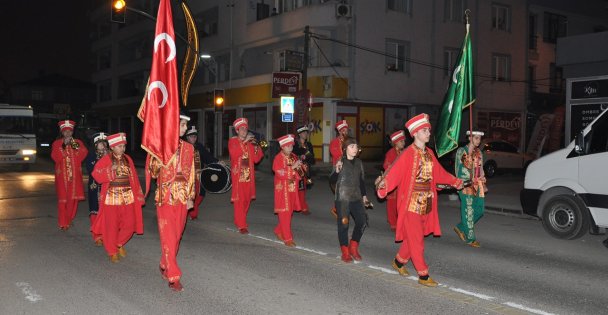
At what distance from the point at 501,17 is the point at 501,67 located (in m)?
2.92

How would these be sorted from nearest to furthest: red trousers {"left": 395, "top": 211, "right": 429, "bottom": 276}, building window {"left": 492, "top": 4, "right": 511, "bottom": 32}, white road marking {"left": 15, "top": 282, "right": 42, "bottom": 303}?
white road marking {"left": 15, "top": 282, "right": 42, "bottom": 303} → red trousers {"left": 395, "top": 211, "right": 429, "bottom": 276} → building window {"left": 492, "top": 4, "right": 511, "bottom": 32}

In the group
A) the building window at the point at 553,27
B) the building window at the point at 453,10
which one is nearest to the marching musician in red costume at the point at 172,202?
the building window at the point at 453,10

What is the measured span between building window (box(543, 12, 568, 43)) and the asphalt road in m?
29.5

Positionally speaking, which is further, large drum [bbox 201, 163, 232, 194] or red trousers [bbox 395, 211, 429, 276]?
large drum [bbox 201, 163, 232, 194]

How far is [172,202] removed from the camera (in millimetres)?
6047

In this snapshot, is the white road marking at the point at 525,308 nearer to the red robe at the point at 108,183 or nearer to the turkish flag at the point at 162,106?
the turkish flag at the point at 162,106

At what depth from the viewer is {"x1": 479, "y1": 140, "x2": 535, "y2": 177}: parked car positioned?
24156 mm

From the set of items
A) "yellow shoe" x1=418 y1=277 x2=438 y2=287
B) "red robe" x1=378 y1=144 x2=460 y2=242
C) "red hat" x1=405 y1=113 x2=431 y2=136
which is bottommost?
"yellow shoe" x1=418 y1=277 x2=438 y2=287

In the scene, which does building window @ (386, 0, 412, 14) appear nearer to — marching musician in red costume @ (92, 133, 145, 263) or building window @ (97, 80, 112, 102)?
marching musician in red costume @ (92, 133, 145, 263)

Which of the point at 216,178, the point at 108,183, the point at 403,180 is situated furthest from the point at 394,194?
the point at 108,183

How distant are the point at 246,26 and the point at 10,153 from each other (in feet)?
50.6

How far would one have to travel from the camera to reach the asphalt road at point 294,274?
18.4ft

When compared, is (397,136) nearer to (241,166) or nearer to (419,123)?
(241,166)

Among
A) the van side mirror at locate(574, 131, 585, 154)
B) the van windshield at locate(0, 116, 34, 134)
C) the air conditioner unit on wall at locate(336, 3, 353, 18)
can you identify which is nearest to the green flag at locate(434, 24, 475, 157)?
the van side mirror at locate(574, 131, 585, 154)
